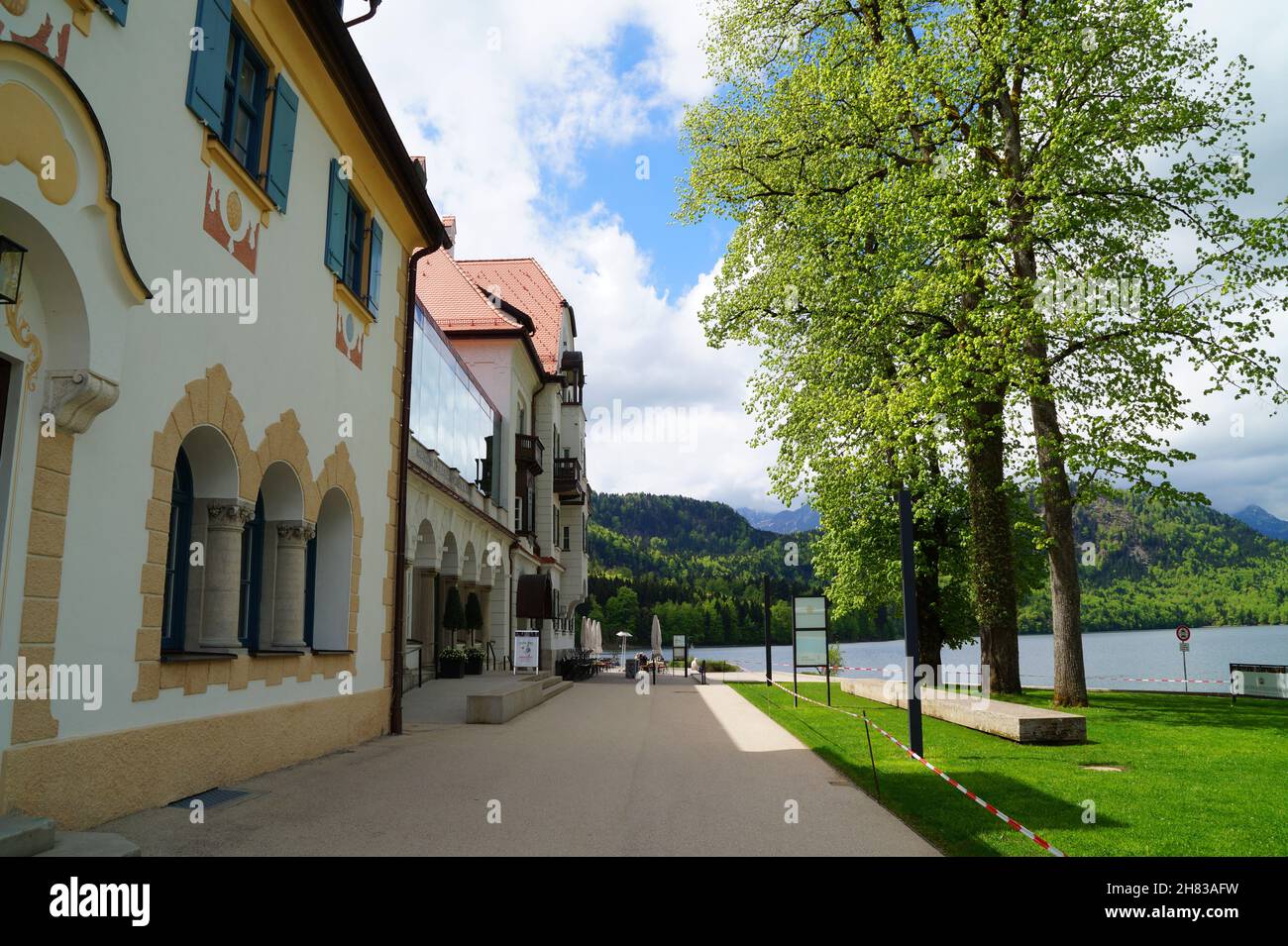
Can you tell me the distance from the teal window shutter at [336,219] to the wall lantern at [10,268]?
566cm

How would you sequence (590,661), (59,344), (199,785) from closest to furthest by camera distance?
(59,344) → (199,785) → (590,661)

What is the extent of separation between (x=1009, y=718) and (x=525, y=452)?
24097 millimetres

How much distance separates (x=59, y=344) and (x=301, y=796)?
4505 mm

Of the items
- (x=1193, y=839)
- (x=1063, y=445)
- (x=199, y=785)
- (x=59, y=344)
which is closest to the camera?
(x=59, y=344)

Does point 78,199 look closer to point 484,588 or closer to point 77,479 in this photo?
point 77,479

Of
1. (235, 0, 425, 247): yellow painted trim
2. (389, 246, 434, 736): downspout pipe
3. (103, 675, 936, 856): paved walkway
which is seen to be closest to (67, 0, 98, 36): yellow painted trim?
(235, 0, 425, 247): yellow painted trim

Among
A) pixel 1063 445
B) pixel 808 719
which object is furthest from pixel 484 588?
pixel 1063 445

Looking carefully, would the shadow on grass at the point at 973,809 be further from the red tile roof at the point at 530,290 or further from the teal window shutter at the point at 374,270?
the red tile roof at the point at 530,290

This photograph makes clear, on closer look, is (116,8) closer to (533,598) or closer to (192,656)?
(192,656)

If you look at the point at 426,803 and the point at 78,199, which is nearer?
the point at 78,199

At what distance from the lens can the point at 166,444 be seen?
786cm

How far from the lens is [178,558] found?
8930 mm

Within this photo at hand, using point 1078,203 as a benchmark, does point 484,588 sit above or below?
below

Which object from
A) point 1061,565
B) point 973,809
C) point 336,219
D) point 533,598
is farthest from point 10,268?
point 533,598
